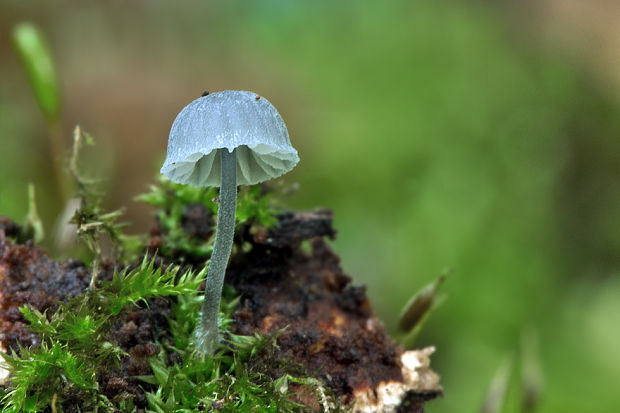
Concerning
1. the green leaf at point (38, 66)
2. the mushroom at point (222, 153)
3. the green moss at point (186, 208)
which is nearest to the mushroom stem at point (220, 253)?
the mushroom at point (222, 153)

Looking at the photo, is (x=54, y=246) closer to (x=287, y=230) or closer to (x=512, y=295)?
(x=287, y=230)

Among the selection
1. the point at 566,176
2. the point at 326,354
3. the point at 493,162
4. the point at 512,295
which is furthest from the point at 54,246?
the point at 566,176

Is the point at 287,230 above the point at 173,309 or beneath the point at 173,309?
above

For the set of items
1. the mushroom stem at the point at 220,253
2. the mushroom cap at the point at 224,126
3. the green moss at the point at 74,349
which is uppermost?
the mushroom cap at the point at 224,126

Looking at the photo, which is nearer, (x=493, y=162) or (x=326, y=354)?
(x=326, y=354)

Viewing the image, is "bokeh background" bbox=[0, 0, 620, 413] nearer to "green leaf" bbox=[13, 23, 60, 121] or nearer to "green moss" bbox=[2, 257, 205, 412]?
"green leaf" bbox=[13, 23, 60, 121]

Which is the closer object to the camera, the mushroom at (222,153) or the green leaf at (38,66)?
the mushroom at (222,153)

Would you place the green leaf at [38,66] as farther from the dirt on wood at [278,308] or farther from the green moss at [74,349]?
the green moss at [74,349]
